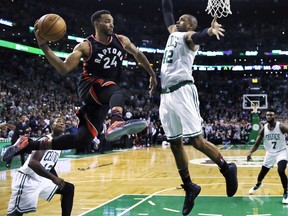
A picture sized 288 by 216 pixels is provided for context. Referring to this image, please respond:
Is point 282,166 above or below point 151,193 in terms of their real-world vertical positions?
above

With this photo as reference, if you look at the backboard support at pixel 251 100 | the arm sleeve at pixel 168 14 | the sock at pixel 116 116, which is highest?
the arm sleeve at pixel 168 14

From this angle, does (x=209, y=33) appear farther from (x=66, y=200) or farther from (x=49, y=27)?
(x=66, y=200)

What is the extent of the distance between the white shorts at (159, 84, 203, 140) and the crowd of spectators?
11.5m

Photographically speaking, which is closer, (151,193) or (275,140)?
(275,140)

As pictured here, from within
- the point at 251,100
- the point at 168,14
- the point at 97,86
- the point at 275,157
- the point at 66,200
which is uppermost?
the point at 168,14

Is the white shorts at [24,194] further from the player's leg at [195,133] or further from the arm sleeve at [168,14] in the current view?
the arm sleeve at [168,14]

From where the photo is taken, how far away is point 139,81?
3894cm

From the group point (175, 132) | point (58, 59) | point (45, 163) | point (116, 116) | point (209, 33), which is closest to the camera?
point (209, 33)

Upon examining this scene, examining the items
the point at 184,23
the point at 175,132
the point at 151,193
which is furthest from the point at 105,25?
the point at 151,193

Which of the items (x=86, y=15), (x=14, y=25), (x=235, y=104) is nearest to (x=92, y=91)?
(x=14, y=25)

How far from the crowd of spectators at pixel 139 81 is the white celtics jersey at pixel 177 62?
38.0ft

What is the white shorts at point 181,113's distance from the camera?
4.61 meters

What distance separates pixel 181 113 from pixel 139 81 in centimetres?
3438

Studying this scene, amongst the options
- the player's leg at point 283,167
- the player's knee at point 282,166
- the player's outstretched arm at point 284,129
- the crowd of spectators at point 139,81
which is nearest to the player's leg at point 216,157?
the player's leg at point 283,167
